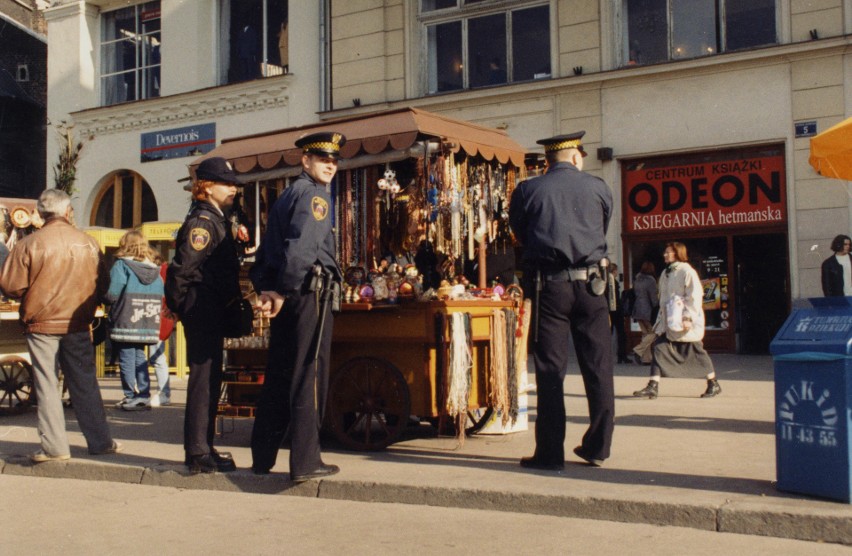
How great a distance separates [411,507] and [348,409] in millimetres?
1699

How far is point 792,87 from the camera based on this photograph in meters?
15.1

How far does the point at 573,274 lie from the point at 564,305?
20 centimetres

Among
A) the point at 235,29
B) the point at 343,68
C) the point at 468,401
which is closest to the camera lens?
the point at 468,401

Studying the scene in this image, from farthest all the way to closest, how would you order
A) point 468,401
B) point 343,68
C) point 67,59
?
1. point 67,59
2. point 343,68
3. point 468,401

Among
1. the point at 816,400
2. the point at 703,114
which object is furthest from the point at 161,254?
the point at 816,400

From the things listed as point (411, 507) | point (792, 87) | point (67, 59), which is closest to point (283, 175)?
point (411, 507)

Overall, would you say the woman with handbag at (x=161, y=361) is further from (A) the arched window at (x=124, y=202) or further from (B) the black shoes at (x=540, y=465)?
(A) the arched window at (x=124, y=202)

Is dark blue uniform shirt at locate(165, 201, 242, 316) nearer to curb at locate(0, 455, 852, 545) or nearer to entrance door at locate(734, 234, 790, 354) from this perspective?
curb at locate(0, 455, 852, 545)

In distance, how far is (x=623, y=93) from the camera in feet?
53.8

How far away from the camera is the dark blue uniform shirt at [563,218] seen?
237 inches

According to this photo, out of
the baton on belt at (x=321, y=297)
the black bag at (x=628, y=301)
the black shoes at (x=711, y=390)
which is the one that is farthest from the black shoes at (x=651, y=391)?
the baton on belt at (x=321, y=297)

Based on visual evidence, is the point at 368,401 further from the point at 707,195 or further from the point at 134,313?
the point at 707,195

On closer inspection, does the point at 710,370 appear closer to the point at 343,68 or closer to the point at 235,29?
the point at 343,68

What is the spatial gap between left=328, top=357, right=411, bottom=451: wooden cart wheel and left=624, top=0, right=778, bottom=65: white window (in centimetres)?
1101
